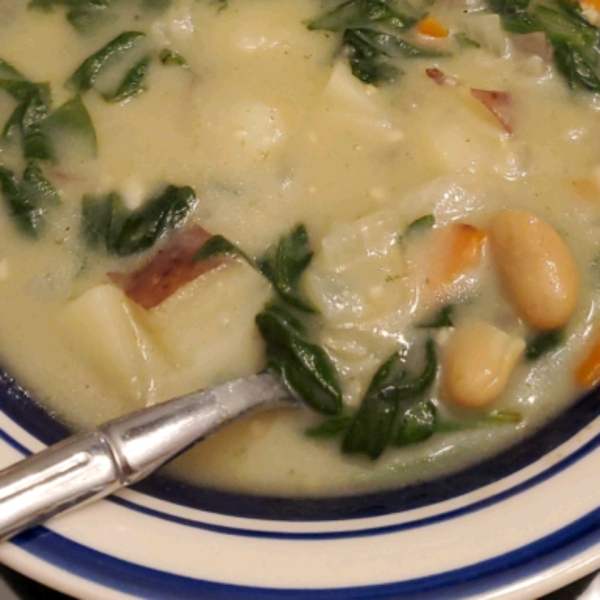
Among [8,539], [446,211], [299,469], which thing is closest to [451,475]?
[299,469]

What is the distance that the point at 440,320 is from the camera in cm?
187

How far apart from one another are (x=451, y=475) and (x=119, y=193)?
1.11 metres

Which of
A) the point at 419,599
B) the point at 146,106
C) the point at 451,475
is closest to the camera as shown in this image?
the point at 419,599

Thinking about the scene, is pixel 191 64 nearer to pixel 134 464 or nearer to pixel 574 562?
pixel 134 464

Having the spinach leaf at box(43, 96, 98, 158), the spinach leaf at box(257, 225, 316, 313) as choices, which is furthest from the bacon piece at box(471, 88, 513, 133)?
the spinach leaf at box(43, 96, 98, 158)

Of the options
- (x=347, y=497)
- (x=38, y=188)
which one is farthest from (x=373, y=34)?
(x=347, y=497)

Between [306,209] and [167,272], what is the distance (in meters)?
0.41

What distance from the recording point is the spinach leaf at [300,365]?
1.72 meters

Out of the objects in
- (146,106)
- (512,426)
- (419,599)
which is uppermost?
(146,106)

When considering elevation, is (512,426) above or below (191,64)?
below

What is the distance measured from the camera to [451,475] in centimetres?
169

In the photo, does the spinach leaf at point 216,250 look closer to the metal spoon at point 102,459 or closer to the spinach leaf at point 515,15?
the metal spoon at point 102,459

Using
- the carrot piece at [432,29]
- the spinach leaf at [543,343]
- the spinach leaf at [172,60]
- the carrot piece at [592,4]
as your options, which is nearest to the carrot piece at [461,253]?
the spinach leaf at [543,343]

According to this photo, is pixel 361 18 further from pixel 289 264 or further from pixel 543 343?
pixel 543 343
